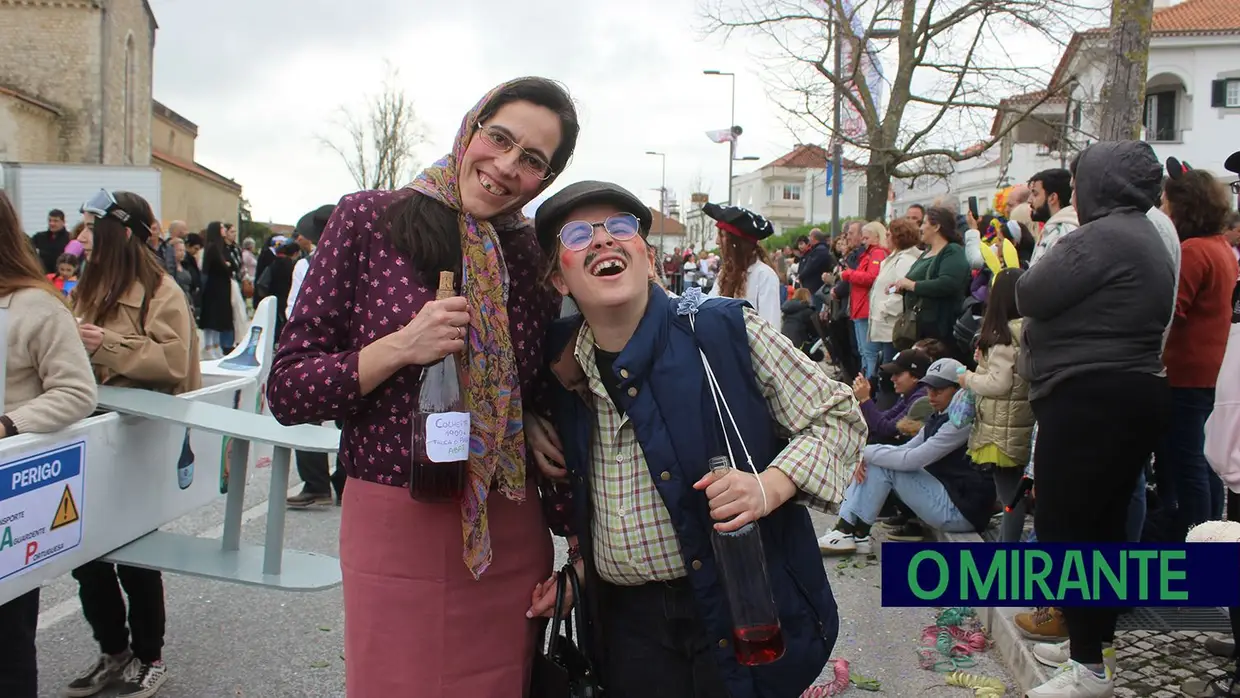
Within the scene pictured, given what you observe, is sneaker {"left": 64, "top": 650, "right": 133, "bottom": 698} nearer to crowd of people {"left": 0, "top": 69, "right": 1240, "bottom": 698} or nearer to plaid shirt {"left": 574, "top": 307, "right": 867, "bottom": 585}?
crowd of people {"left": 0, "top": 69, "right": 1240, "bottom": 698}

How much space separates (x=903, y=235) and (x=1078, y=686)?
5.65 metres

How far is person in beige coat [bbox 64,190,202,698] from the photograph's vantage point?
12.2 ft

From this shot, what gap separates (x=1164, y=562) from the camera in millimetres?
2217

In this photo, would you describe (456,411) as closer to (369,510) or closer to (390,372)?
(390,372)

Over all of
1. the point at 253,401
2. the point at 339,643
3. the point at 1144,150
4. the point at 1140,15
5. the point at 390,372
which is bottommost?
the point at 339,643

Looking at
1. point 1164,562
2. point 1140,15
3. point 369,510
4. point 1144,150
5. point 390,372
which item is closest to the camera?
point 390,372

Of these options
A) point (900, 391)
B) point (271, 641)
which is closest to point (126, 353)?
point (271, 641)

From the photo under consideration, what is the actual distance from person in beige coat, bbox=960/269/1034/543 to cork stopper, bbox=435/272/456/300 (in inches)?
139

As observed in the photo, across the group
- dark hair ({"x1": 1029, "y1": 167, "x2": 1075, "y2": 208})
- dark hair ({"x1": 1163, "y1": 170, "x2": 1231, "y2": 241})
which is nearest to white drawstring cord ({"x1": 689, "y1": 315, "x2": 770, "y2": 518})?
dark hair ({"x1": 1163, "y1": 170, "x2": 1231, "y2": 241})

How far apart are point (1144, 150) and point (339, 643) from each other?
3.97m

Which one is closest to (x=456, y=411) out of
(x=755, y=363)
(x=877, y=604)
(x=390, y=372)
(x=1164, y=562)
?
(x=390, y=372)

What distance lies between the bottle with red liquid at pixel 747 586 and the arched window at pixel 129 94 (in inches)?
1676

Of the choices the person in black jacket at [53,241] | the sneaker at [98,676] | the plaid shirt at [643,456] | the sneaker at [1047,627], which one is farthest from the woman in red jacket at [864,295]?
the person in black jacket at [53,241]

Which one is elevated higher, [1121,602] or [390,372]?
[390,372]
